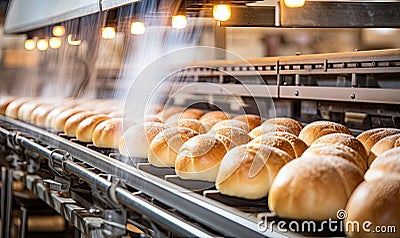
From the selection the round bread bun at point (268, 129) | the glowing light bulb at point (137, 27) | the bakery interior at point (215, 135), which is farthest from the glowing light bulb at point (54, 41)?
the round bread bun at point (268, 129)

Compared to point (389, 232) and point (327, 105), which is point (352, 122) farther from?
point (389, 232)

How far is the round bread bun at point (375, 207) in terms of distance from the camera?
1.07m

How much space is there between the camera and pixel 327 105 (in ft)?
8.96

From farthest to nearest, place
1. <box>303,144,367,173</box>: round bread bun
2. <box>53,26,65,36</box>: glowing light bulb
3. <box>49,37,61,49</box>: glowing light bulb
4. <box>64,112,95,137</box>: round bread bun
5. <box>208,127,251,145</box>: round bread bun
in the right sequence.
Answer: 1. <box>49,37,61,49</box>: glowing light bulb
2. <box>53,26,65,36</box>: glowing light bulb
3. <box>64,112,95,137</box>: round bread bun
4. <box>208,127,251,145</box>: round bread bun
5. <box>303,144,367,173</box>: round bread bun

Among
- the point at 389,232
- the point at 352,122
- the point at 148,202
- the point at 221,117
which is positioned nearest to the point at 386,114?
the point at 352,122

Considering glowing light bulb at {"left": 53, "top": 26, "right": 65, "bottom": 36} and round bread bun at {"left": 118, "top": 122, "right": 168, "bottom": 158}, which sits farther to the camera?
glowing light bulb at {"left": 53, "top": 26, "right": 65, "bottom": 36}

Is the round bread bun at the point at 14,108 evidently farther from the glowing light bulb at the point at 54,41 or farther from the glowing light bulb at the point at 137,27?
the glowing light bulb at the point at 137,27

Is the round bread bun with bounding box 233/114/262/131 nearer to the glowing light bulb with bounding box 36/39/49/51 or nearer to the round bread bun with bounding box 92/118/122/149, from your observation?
the round bread bun with bounding box 92/118/122/149

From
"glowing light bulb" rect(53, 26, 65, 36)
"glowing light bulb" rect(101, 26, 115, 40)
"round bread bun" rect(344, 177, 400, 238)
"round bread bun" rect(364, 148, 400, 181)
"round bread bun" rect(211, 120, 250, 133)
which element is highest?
"glowing light bulb" rect(53, 26, 65, 36)

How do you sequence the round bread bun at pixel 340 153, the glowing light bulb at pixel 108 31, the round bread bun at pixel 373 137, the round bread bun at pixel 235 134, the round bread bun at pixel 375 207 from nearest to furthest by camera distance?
the round bread bun at pixel 375 207, the round bread bun at pixel 340 153, the round bread bun at pixel 373 137, the round bread bun at pixel 235 134, the glowing light bulb at pixel 108 31

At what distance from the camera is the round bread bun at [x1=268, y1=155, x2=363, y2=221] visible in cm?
118

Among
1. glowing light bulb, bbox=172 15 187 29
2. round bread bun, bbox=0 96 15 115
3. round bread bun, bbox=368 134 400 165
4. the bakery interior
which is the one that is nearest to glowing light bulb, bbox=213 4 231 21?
the bakery interior

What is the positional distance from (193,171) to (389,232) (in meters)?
0.61

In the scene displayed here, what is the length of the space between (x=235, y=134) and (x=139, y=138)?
0.34m
